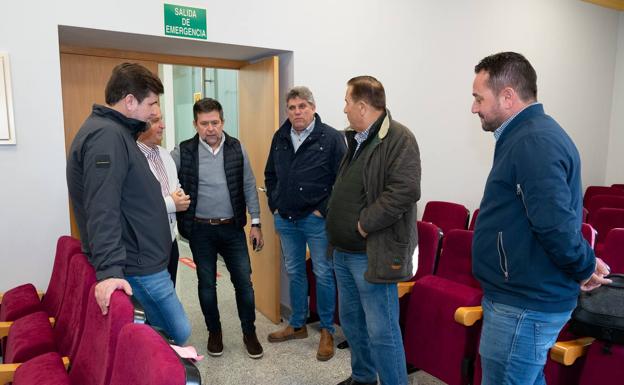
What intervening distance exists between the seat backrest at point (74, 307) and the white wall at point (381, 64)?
0.74m

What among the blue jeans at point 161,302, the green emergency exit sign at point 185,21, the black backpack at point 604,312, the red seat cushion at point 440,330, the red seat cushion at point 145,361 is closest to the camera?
the red seat cushion at point 145,361

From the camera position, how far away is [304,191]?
2.78 meters

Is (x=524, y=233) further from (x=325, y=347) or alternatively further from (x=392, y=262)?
(x=325, y=347)

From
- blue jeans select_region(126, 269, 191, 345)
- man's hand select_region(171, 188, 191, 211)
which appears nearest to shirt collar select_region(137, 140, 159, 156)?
man's hand select_region(171, 188, 191, 211)

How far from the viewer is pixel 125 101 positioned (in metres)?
1.65

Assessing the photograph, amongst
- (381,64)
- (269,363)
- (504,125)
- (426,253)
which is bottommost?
(269,363)

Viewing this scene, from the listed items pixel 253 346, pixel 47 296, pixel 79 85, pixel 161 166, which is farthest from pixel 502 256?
pixel 79 85

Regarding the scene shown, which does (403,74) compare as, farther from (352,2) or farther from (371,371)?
(371,371)

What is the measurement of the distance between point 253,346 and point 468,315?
1405mm

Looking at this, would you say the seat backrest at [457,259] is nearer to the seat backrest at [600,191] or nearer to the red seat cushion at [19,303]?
the red seat cushion at [19,303]

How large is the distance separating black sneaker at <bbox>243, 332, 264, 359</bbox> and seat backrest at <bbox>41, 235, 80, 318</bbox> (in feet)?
3.71

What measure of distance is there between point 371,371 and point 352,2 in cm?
259

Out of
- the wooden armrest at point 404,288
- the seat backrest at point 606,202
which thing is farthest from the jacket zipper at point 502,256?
the seat backrest at point 606,202

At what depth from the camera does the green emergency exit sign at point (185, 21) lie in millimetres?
2711
